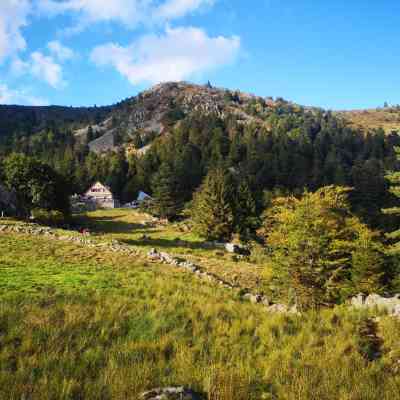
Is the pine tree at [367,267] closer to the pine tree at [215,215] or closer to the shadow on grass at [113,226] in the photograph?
the pine tree at [215,215]

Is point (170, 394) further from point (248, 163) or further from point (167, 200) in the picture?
point (248, 163)

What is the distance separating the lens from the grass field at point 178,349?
16.0 feet

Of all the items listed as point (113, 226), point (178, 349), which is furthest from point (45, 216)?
point (178, 349)

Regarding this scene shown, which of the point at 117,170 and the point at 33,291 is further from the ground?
the point at 117,170

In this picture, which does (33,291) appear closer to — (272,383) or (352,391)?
(272,383)

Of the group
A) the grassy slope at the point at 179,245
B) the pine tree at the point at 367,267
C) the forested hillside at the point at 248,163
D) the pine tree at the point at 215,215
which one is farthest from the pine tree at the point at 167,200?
the pine tree at the point at 367,267

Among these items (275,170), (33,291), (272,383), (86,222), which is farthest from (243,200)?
(272,383)

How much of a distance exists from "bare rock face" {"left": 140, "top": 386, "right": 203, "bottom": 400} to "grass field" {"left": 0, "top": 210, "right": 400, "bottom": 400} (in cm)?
23

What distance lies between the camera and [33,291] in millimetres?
10961

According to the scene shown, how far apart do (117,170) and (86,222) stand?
47.2 metres

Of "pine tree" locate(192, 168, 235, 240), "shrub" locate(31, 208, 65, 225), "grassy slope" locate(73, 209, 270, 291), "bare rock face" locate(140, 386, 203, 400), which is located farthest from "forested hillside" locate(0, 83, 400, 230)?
"bare rock face" locate(140, 386, 203, 400)

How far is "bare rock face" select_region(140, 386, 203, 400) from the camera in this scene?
448 cm

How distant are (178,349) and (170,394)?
183cm

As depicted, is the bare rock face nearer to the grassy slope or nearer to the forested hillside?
the grassy slope
